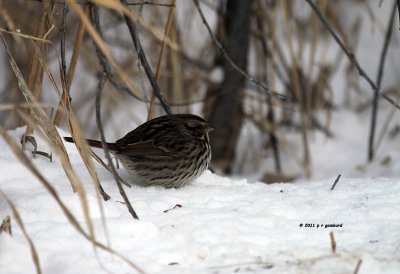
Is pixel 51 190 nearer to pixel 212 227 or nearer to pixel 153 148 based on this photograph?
pixel 212 227

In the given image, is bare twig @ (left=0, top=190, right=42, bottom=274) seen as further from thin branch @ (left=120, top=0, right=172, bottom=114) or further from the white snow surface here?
thin branch @ (left=120, top=0, right=172, bottom=114)

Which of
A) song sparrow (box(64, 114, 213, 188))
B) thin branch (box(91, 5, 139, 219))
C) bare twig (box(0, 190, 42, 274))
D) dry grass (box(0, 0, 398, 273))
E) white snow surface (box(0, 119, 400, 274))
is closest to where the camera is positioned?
bare twig (box(0, 190, 42, 274))

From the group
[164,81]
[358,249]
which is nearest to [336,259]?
[358,249]

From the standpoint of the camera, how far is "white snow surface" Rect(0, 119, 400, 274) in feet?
7.14

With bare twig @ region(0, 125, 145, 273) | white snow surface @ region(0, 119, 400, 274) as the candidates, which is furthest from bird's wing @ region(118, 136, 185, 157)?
bare twig @ region(0, 125, 145, 273)

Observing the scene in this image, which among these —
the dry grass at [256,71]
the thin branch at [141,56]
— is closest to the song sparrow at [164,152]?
the thin branch at [141,56]

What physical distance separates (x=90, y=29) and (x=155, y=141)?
1.47 metres

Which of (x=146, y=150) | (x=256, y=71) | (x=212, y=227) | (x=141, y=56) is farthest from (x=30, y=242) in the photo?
(x=256, y=71)

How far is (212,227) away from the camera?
2.53 meters

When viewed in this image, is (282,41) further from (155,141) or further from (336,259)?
(336,259)

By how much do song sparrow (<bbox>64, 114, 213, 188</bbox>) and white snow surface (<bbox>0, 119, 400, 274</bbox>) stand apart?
0.09 meters

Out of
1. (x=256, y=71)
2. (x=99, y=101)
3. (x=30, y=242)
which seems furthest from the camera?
(x=256, y=71)

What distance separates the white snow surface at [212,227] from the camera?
85.7 inches

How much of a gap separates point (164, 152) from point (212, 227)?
0.91 m
